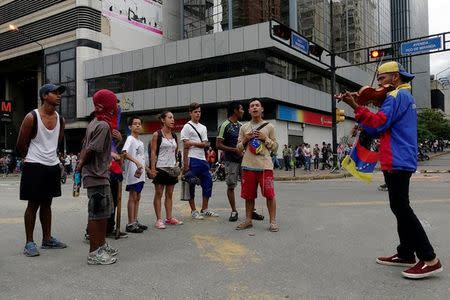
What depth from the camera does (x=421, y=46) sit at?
2059 cm

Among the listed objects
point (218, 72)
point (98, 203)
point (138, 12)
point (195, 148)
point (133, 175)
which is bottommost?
point (98, 203)

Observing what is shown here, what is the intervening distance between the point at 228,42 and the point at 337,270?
2689 centimetres

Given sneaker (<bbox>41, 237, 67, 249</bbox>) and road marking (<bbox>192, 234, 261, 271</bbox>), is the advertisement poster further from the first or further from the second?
road marking (<bbox>192, 234, 261, 271</bbox>)

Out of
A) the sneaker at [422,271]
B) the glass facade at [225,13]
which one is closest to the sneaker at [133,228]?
the sneaker at [422,271]

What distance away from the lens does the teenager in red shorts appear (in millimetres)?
6031

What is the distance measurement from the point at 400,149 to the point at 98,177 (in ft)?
9.69

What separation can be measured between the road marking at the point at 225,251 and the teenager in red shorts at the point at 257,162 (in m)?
0.73

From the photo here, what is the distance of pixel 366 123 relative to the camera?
397 cm

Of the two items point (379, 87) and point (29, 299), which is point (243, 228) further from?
point (29, 299)

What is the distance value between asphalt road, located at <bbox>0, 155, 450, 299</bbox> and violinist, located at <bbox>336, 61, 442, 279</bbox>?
12.9 inches

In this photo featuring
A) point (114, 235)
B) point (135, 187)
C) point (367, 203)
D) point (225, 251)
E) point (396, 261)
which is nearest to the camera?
point (396, 261)

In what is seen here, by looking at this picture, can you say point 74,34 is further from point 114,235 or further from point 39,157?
point 39,157

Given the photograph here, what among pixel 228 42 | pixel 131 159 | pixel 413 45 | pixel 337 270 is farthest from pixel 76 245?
pixel 228 42

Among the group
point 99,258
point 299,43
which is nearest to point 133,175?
point 99,258
